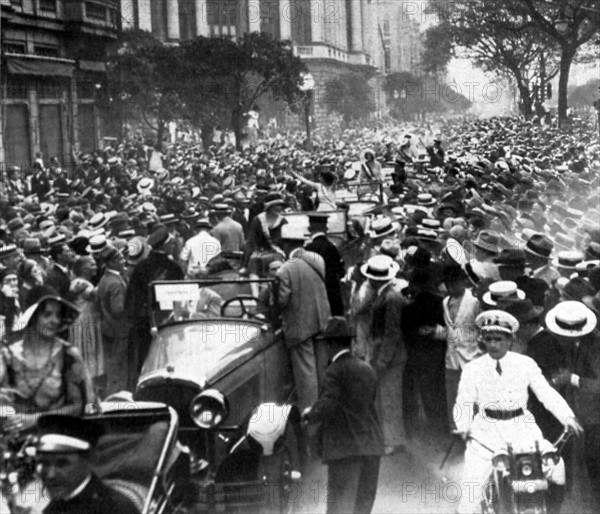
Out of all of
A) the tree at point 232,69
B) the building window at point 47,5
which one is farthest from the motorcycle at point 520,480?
the building window at point 47,5

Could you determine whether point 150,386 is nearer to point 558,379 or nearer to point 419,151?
point 558,379

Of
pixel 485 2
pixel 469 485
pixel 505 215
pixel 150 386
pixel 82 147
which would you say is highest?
pixel 485 2

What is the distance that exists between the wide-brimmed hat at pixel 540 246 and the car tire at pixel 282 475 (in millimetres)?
3231

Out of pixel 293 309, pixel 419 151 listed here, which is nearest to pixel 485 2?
pixel 419 151

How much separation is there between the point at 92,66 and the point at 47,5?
2.55 meters

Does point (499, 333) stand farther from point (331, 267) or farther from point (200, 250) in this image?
point (200, 250)

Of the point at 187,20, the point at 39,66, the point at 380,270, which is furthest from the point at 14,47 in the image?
the point at 380,270

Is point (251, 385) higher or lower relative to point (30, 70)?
lower

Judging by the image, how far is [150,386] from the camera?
7.64 meters

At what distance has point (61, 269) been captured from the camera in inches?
412

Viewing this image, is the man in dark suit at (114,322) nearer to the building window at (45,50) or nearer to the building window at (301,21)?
the building window at (45,50)

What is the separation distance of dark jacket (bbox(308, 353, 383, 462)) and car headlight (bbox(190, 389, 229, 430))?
2.51 ft

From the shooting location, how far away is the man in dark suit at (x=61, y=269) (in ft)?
33.1

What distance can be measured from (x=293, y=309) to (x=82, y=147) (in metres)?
26.5
